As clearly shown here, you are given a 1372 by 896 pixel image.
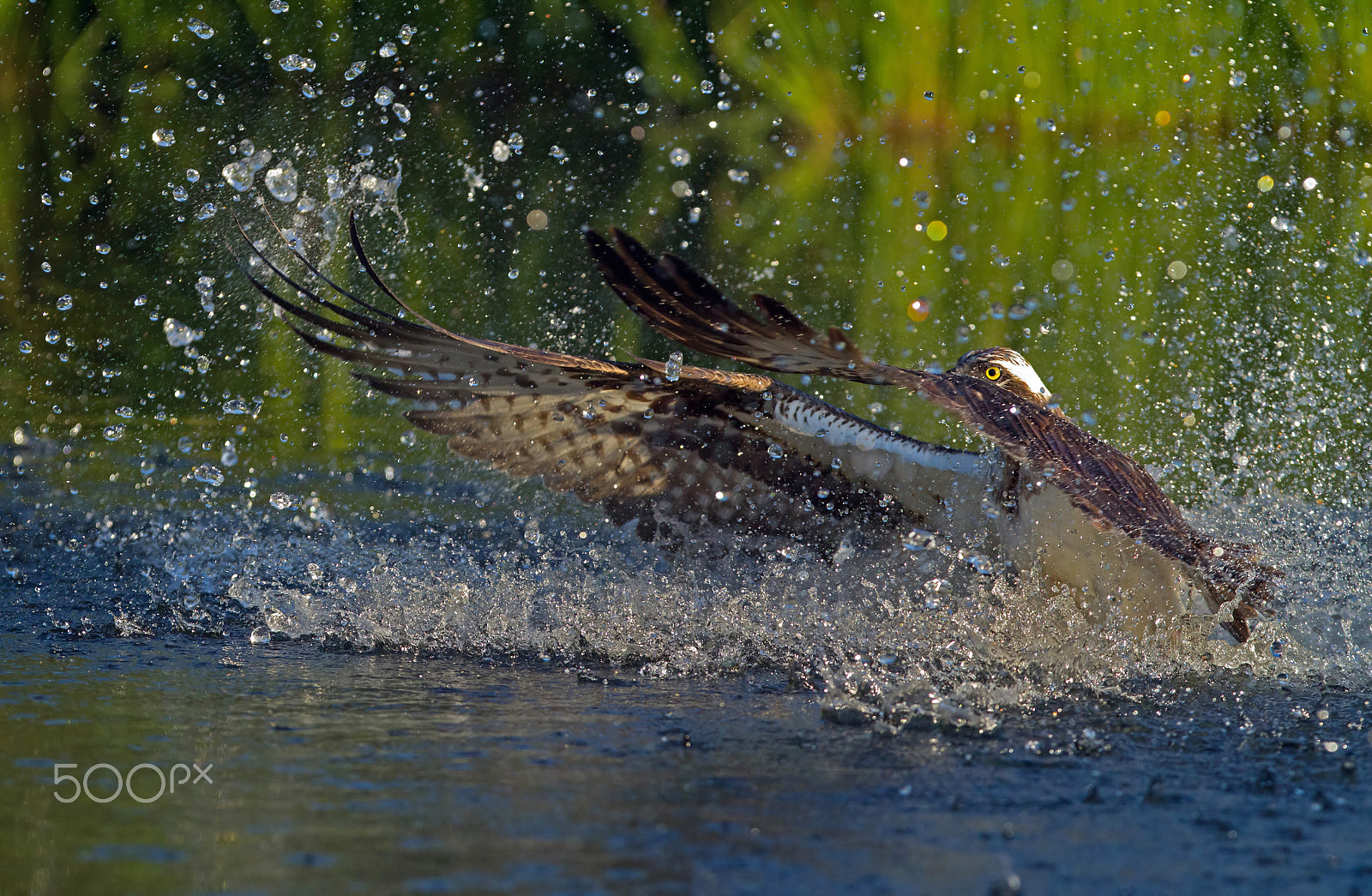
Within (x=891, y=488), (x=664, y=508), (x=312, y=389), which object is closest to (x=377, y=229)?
(x=312, y=389)

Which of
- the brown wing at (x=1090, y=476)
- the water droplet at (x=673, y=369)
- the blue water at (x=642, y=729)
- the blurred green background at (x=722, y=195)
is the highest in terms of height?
the blurred green background at (x=722, y=195)

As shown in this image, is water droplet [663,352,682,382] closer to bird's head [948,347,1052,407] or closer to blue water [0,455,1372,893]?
blue water [0,455,1372,893]

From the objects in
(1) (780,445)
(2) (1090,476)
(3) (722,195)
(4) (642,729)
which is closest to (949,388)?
(2) (1090,476)

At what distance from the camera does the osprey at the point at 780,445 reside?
4.15m

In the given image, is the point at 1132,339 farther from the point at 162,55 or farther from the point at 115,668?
the point at 162,55

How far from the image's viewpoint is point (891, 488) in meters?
5.06

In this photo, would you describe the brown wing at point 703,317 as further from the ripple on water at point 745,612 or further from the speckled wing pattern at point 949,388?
the ripple on water at point 745,612

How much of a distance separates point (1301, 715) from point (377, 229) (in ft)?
30.9

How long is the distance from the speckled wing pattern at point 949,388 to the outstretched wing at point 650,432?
1.53 feet

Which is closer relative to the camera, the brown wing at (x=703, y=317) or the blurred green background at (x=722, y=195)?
the brown wing at (x=703, y=317)

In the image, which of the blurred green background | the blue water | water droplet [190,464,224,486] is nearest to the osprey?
Answer: the blue water

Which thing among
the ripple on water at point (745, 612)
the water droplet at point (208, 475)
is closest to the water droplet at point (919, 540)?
the ripple on water at point (745, 612)

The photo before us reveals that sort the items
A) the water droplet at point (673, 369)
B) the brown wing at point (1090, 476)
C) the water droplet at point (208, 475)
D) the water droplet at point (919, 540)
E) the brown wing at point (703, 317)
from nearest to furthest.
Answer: the brown wing at point (1090, 476) < the brown wing at point (703, 317) < the water droplet at point (673, 369) < the water droplet at point (919, 540) < the water droplet at point (208, 475)

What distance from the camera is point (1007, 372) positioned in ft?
16.6
